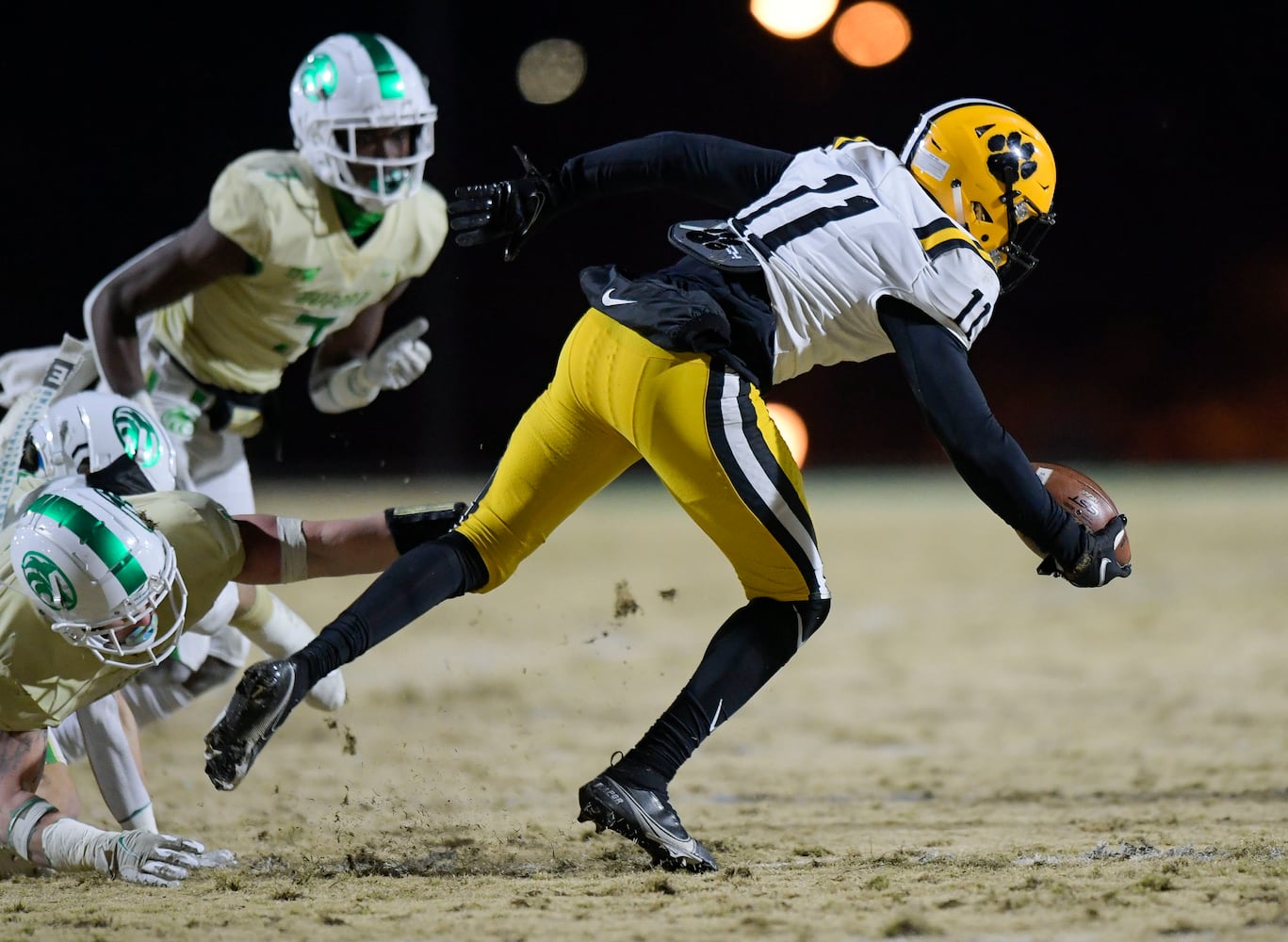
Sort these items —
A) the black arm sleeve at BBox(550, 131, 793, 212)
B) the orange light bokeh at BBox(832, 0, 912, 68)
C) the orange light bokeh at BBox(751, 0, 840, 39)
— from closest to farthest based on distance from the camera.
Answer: the black arm sleeve at BBox(550, 131, 793, 212) < the orange light bokeh at BBox(751, 0, 840, 39) < the orange light bokeh at BBox(832, 0, 912, 68)

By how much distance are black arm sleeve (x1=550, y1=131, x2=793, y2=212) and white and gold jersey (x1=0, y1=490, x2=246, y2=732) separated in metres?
1.18

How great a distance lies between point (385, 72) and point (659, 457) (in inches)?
76.4

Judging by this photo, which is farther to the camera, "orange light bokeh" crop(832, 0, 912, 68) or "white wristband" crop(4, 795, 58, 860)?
"orange light bokeh" crop(832, 0, 912, 68)

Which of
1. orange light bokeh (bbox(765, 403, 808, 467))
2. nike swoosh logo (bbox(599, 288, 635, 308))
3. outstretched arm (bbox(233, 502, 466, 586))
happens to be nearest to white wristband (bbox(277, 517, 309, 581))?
outstretched arm (bbox(233, 502, 466, 586))

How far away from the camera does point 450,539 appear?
10.2ft

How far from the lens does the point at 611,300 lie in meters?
3.05

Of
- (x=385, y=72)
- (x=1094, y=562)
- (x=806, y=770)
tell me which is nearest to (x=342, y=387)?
(x=385, y=72)

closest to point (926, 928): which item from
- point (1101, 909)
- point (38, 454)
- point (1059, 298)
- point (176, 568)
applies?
point (1101, 909)

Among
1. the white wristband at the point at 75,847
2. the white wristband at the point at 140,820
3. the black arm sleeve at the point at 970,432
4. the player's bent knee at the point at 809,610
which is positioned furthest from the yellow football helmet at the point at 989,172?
the white wristband at the point at 140,820

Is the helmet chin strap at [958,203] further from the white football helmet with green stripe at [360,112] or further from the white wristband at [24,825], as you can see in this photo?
the white wristband at [24,825]

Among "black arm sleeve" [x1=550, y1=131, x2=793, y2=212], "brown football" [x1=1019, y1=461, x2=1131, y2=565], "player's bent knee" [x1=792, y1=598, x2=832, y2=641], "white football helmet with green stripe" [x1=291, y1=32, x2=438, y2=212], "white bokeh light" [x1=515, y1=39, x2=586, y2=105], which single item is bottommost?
"player's bent knee" [x1=792, y1=598, x2=832, y2=641]

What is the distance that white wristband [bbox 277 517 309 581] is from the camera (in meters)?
3.37

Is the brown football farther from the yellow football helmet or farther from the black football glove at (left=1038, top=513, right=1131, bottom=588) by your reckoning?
the yellow football helmet

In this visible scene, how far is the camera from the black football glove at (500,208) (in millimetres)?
3475
